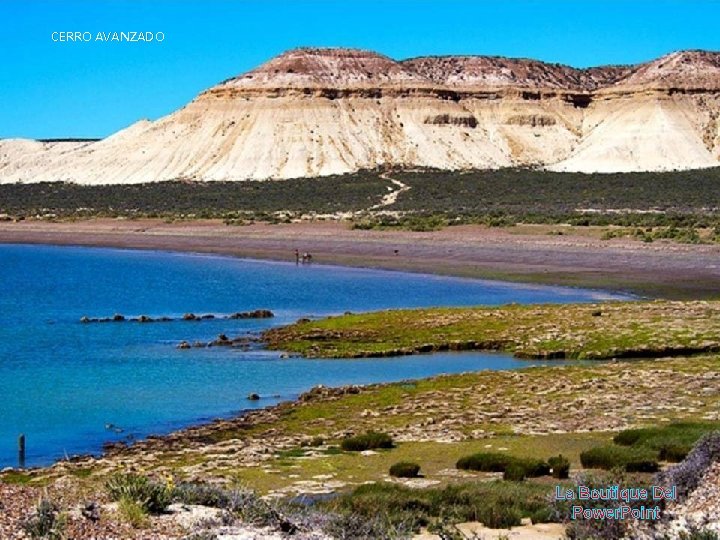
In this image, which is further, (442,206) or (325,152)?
(325,152)

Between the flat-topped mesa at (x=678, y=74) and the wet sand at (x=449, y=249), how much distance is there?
6795cm

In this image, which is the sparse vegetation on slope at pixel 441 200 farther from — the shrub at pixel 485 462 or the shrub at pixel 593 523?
the shrub at pixel 593 523

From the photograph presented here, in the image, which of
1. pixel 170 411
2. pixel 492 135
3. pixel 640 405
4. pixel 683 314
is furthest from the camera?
pixel 492 135

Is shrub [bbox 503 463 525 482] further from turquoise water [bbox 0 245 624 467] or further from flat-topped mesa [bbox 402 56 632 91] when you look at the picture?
flat-topped mesa [bbox 402 56 632 91]

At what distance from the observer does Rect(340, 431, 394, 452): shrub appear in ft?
52.6

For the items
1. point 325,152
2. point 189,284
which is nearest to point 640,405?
point 189,284

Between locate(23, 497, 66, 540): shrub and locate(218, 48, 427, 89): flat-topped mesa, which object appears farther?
locate(218, 48, 427, 89): flat-topped mesa

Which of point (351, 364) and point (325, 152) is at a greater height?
point (325, 152)

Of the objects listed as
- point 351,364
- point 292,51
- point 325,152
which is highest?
point 292,51

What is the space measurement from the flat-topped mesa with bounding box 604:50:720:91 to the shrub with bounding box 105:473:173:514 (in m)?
121

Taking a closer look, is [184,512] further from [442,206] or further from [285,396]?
[442,206]

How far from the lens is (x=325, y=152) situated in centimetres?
11456

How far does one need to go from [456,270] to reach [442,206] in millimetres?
33656

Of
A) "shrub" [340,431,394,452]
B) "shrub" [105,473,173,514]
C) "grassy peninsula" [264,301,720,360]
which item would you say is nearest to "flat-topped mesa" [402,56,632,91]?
"grassy peninsula" [264,301,720,360]
